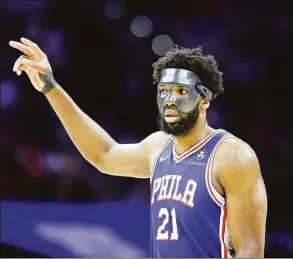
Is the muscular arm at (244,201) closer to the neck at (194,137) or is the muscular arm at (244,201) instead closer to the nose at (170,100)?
the neck at (194,137)

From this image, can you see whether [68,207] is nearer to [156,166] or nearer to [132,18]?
[132,18]

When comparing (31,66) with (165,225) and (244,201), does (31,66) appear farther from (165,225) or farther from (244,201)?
(244,201)

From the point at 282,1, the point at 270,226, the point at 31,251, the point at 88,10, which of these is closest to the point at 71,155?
the point at 31,251

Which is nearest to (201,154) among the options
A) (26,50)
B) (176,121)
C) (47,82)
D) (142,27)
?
(176,121)

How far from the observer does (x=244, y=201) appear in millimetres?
2439

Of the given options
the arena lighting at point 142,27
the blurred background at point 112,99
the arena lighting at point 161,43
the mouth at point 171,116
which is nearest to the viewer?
the mouth at point 171,116

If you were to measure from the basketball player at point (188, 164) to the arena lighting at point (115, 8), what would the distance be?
103 inches

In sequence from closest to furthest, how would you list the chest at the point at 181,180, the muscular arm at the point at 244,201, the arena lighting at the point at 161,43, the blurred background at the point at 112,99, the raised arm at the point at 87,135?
the muscular arm at the point at 244,201 < the chest at the point at 181,180 < the raised arm at the point at 87,135 < the blurred background at the point at 112,99 < the arena lighting at the point at 161,43

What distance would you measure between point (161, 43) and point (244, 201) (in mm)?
3024

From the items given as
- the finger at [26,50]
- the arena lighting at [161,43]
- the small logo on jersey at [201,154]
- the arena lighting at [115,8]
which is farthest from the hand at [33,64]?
the arena lighting at [115,8]

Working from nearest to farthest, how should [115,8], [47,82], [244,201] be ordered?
1. [244,201]
2. [47,82]
3. [115,8]

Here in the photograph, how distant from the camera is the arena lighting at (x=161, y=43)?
5.25m

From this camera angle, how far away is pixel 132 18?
5426 mm

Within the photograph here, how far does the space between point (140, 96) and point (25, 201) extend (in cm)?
126
